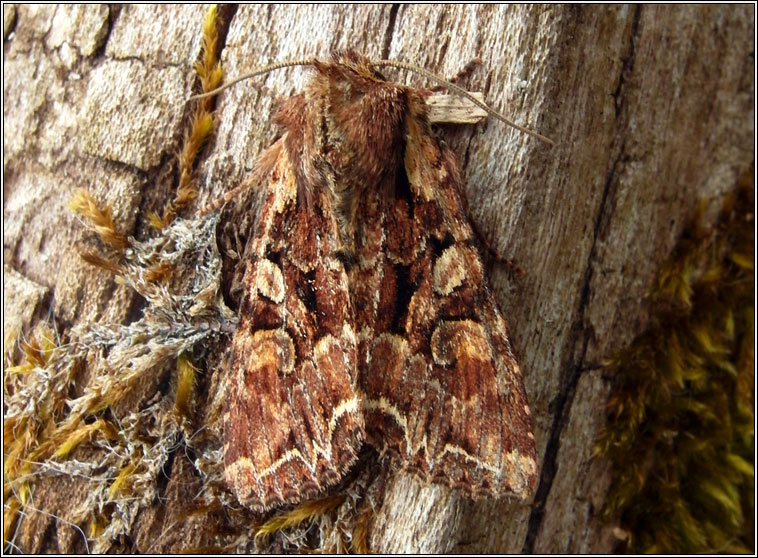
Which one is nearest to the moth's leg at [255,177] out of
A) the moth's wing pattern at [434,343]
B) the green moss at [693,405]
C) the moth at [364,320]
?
the moth at [364,320]

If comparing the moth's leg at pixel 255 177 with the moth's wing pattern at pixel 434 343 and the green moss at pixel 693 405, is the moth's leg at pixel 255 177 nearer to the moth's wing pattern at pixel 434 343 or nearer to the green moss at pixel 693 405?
the moth's wing pattern at pixel 434 343

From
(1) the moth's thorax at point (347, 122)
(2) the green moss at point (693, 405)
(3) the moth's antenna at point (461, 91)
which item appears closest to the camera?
(3) the moth's antenna at point (461, 91)

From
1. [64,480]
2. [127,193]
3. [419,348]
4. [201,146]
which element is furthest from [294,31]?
[64,480]

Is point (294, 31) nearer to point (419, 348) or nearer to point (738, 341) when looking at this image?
point (419, 348)

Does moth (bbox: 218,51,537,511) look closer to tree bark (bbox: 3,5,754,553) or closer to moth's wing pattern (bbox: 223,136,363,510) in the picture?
moth's wing pattern (bbox: 223,136,363,510)

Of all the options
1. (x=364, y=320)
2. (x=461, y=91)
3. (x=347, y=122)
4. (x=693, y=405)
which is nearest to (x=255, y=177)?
(x=347, y=122)
